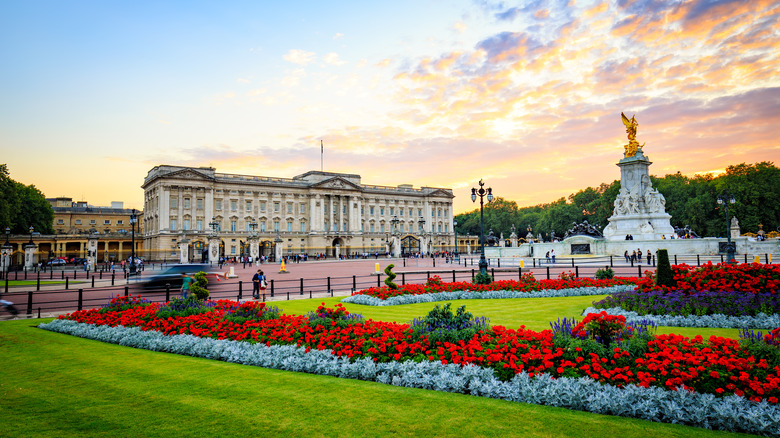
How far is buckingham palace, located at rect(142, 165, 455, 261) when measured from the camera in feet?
261

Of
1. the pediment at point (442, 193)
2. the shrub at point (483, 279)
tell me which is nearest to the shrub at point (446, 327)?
the shrub at point (483, 279)

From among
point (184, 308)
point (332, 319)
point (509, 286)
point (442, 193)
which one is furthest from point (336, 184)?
point (332, 319)

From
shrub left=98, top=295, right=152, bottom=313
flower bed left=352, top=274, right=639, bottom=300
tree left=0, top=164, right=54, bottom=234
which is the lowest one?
flower bed left=352, top=274, right=639, bottom=300

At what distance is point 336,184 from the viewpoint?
98938 millimetres

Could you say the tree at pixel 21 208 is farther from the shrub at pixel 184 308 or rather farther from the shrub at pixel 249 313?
the shrub at pixel 249 313

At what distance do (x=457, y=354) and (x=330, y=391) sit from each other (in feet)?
6.91

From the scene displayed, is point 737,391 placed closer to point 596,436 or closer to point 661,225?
point 596,436

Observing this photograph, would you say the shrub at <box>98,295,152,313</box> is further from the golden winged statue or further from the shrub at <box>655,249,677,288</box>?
the golden winged statue

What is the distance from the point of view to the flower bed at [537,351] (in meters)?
5.71

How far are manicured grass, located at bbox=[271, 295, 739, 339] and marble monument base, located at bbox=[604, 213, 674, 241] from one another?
→ 31778mm

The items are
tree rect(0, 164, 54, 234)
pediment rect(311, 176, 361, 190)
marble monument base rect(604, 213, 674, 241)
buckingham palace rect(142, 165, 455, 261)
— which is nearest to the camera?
marble monument base rect(604, 213, 674, 241)

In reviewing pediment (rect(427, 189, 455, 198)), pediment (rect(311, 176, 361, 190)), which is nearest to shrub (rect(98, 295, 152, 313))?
pediment (rect(311, 176, 361, 190))

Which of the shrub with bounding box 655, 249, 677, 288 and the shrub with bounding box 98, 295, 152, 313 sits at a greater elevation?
the shrub with bounding box 655, 249, 677, 288

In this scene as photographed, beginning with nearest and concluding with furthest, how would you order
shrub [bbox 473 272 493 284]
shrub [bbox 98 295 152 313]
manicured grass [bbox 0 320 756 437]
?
manicured grass [bbox 0 320 756 437] → shrub [bbox 98 295 152 313] → shrub [bbox 473 272 493 284]
